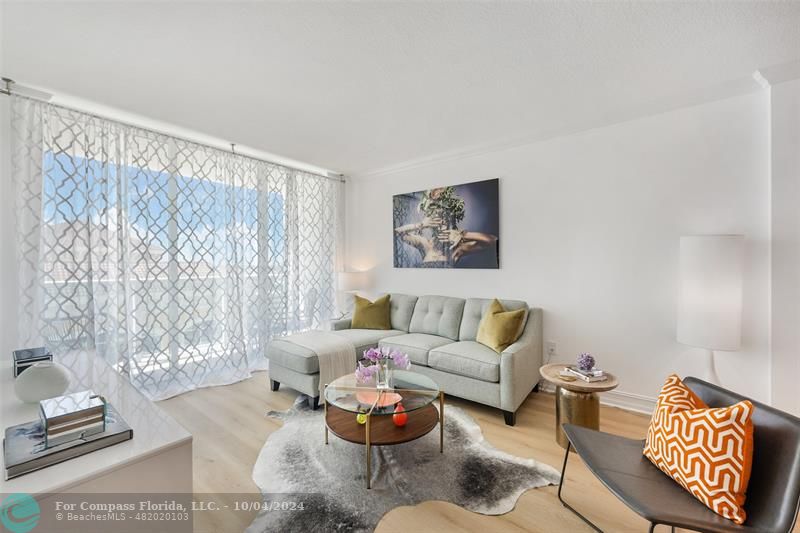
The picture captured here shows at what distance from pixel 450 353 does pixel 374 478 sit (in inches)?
49.5

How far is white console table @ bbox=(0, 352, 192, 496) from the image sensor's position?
976 mm

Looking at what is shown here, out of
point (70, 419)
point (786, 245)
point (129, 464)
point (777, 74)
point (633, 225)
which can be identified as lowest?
point (129, 464)

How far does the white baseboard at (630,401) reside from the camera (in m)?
2.80

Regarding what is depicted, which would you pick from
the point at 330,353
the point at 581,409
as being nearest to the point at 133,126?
the point at 330,353

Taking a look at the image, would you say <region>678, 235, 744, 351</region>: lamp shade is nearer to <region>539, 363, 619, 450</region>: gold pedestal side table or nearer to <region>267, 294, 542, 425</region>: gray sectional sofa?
<region>539, 363, 619, 450</region>: gold pedestal side table

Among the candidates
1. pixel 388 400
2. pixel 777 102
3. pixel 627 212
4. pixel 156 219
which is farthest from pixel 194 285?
pixel 777 102

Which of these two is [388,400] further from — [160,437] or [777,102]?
[777,102]

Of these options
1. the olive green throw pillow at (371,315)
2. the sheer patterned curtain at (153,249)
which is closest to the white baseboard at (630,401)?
the olive green throw pillow at (371,315)

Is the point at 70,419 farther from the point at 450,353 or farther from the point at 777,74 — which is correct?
the point at 777,74

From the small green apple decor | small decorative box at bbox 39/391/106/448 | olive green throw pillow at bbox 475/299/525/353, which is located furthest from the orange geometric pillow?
small decorative box at bbox 39/391/106/448

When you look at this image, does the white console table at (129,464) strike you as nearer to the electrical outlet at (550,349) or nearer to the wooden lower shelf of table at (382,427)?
the wooden lower shelf of table at (382,427)

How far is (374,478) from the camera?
6.39 ft

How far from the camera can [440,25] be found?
179cm

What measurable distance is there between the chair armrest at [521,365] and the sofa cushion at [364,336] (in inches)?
Answer: 52.9
